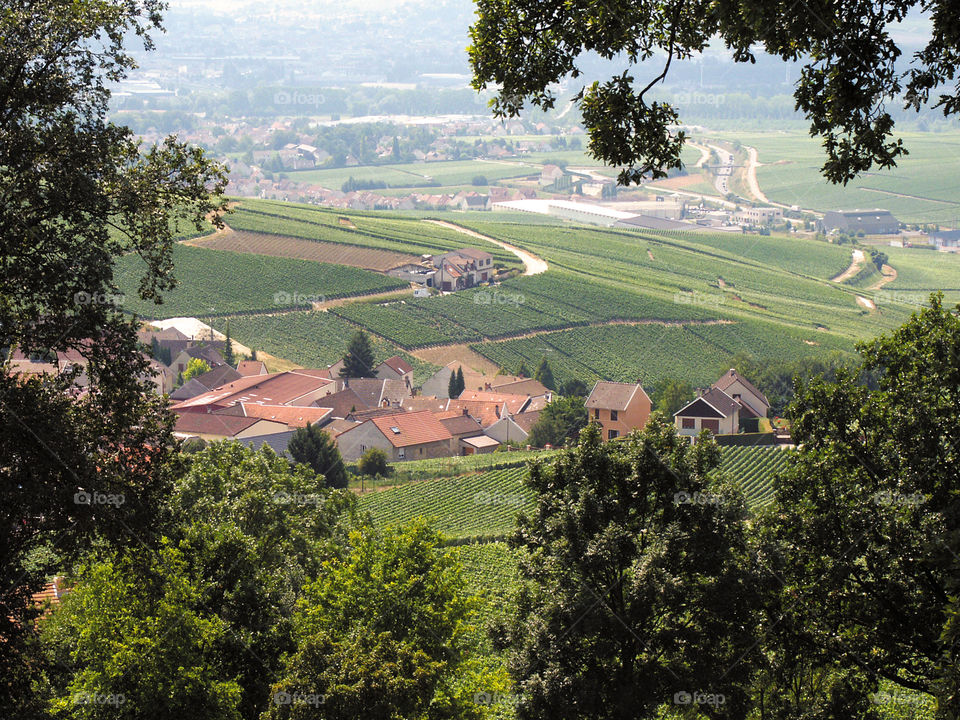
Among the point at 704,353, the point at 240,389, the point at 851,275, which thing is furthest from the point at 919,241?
the point at 240,389

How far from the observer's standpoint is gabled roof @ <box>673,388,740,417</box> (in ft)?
230

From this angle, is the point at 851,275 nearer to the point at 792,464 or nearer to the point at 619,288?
the point at 619,288

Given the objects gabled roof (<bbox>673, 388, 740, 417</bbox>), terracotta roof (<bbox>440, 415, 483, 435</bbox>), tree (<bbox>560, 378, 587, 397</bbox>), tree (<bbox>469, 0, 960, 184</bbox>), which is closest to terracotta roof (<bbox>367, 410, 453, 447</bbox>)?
terracotta roof (<bbox>440, 415, 483, 435</bbox>)

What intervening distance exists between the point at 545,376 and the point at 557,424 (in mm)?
18427

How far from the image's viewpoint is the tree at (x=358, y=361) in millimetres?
87188

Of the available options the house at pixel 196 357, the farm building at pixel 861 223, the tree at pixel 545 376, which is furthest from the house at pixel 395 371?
the farm building at pixel 861 223

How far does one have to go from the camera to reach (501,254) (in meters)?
129
